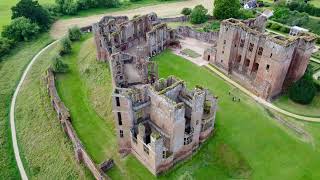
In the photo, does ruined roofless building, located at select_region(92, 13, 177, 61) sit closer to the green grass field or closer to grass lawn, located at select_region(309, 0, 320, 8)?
the green grass field

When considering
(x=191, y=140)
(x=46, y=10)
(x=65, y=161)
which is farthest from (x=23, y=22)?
(x=191, y=140)

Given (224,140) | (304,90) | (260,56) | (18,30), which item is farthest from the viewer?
(18,30)

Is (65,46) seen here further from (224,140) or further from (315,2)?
(315,2)

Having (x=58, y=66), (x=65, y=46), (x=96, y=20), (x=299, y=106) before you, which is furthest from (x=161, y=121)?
(x=96, y=20)

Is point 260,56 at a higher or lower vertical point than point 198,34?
higher

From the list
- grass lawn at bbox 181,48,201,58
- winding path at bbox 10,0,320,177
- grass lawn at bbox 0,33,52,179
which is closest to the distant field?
winding path at bbox 10,0,320,177

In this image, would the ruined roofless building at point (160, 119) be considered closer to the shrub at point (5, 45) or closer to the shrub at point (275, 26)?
the shrub at point (5, 45)
